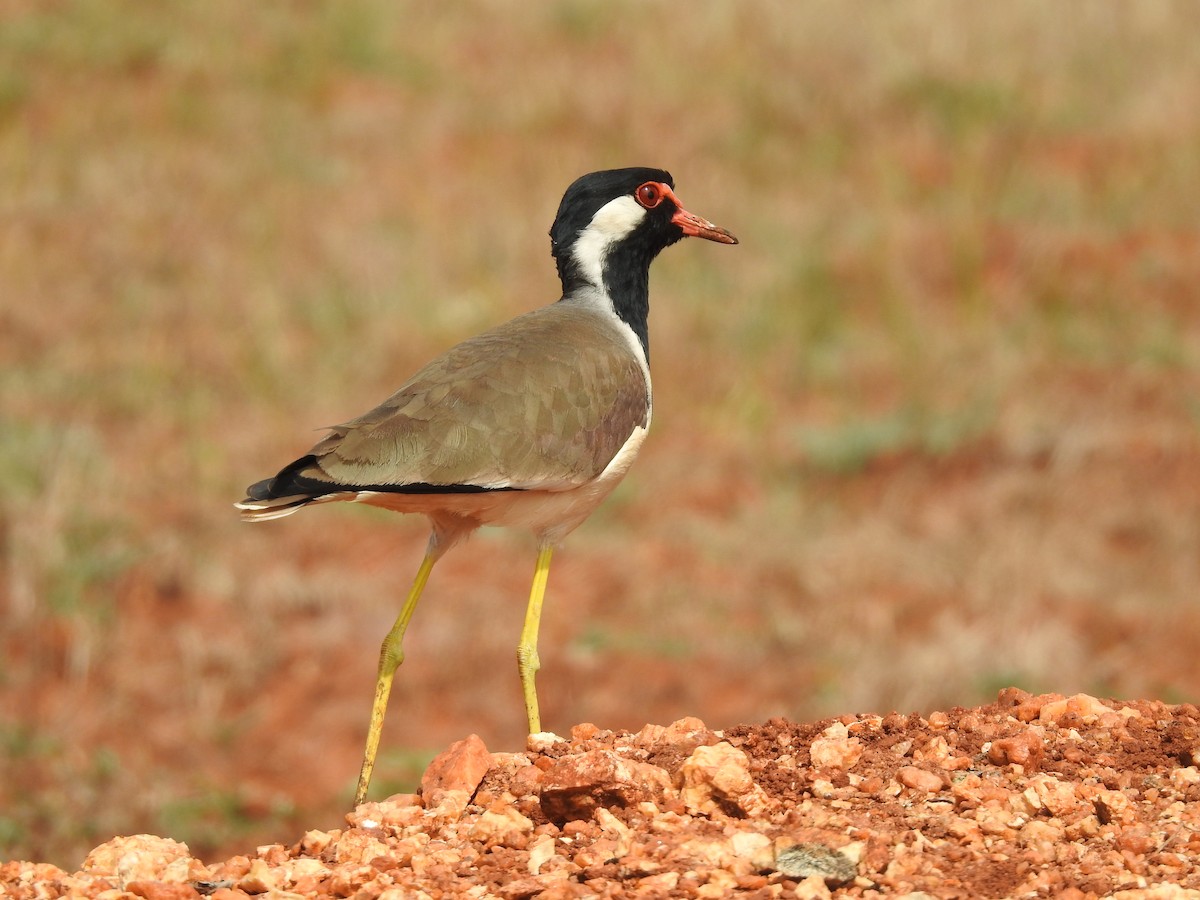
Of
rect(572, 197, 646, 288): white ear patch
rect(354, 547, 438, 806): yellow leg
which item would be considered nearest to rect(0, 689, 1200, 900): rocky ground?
rect(354, 547, 438, 806): yellow leg

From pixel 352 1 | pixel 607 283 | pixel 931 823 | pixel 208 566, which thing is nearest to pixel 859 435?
pixel 208 566

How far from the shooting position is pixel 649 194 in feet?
22.3

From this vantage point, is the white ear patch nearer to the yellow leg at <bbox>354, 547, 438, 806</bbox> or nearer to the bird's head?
the bird's head

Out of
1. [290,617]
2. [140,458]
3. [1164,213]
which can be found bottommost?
[290,617]

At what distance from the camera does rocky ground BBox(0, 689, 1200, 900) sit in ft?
13.4

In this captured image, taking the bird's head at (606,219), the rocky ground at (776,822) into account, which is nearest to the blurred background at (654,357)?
the bird's head at (606,219)

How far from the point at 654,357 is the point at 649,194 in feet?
26.3

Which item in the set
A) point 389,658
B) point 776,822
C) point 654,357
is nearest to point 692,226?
point 389,658

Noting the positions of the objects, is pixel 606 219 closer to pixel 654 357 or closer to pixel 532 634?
pixel 532 634

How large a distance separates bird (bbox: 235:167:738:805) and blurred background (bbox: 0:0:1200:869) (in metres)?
2.16

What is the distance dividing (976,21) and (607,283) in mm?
16364

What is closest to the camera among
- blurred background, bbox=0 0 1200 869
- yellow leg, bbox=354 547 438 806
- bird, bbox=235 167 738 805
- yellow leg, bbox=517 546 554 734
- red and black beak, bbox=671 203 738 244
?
bird, bbox=235 167 738 805

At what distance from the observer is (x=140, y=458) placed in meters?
12.8

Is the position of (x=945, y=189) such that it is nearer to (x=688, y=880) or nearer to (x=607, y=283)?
(x=607, y=283)
